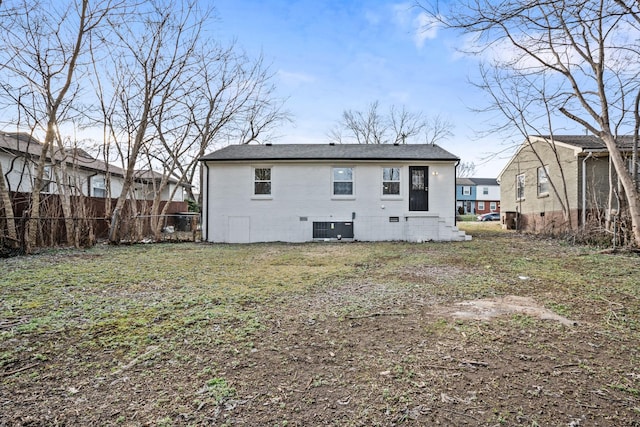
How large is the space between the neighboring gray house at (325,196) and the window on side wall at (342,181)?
4 cm

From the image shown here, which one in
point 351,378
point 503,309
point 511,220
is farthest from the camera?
point 511,220

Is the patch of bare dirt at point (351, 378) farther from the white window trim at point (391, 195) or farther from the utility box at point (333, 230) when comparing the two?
the white window trim at point (391, 195)

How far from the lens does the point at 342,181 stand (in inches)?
476

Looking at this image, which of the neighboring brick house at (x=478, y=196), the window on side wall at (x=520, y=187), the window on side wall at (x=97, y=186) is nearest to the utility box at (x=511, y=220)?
the window on side wall at (x=520, y=187)

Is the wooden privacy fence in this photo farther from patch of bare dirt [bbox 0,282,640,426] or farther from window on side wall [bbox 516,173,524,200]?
window on side wall [bbox 516,173,524,200]

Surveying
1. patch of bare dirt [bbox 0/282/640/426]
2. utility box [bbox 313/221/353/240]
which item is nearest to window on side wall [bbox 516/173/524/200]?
utility box [bbox 313/221/353/240]

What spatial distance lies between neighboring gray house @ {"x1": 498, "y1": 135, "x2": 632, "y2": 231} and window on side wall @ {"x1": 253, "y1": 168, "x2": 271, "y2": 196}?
1053 cm

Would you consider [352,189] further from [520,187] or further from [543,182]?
[520,187]

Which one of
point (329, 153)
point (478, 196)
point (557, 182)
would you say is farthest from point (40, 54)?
point (478, 196)

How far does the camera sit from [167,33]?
1080cm

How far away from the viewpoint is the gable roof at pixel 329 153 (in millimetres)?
11828

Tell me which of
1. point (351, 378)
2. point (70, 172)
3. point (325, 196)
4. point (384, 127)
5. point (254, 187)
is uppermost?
point (384, 127)

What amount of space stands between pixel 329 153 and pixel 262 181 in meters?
2.76

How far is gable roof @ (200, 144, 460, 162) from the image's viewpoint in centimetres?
1183
